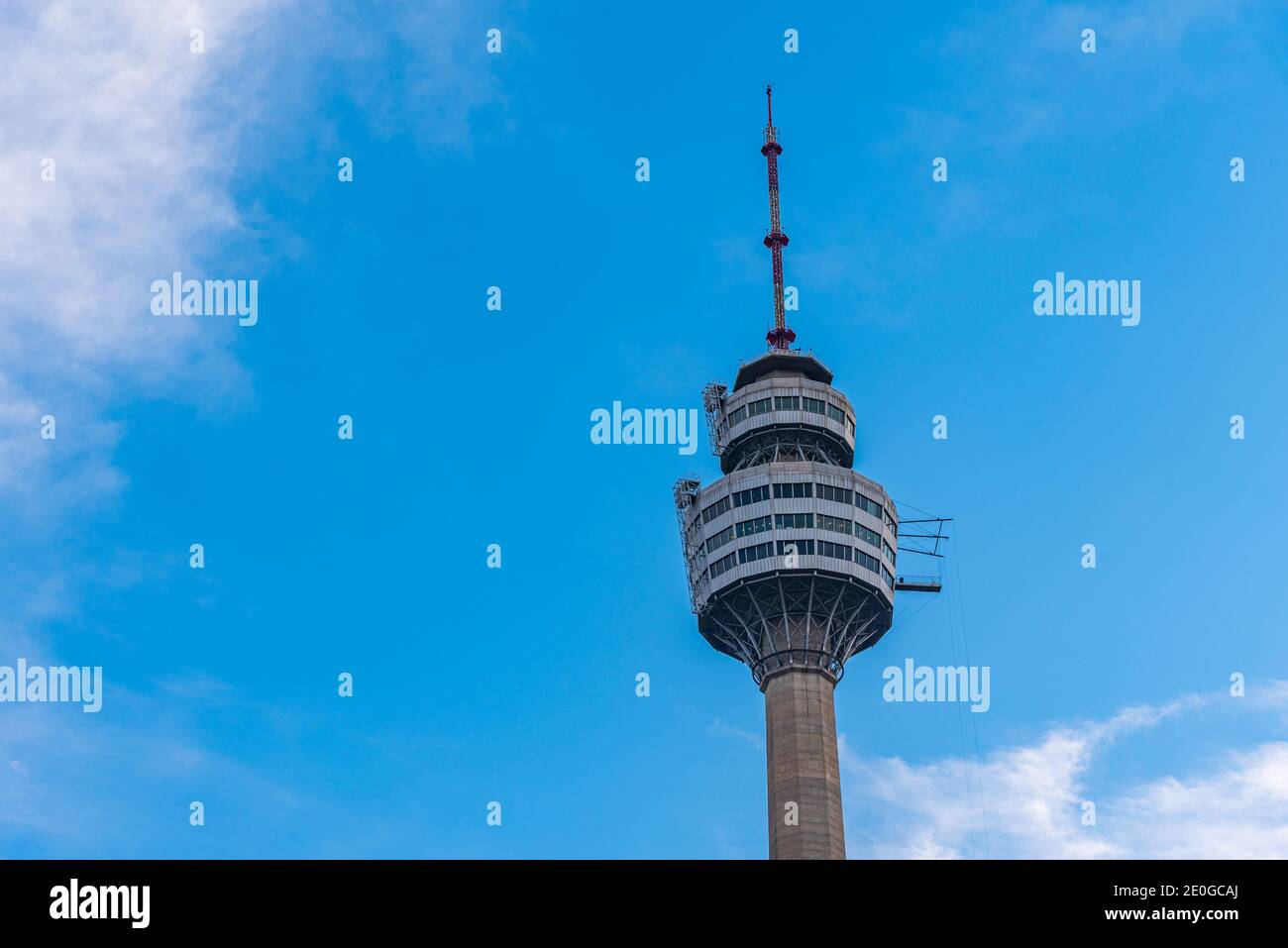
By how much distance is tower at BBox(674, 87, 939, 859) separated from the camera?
169500 mm

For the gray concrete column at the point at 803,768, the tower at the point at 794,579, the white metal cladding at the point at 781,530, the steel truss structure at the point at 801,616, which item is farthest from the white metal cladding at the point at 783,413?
the gray concrete column at the point at 803,768

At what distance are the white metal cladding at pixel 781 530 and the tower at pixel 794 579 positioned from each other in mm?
157

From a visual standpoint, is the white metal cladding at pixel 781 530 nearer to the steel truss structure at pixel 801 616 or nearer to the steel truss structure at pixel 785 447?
the steel truss structure at pixel 801 616

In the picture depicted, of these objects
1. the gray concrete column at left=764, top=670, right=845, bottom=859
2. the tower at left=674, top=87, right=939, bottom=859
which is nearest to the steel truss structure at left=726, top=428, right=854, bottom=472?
the tower at left=674, top=87, right=939, bottom=859

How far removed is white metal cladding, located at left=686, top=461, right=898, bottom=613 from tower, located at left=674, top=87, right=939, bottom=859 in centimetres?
16

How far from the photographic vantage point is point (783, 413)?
189250 mm

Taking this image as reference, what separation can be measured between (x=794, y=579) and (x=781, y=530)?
574 centimetres

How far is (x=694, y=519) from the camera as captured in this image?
186625mm

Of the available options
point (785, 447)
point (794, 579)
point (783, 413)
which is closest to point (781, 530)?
point (794, 579)

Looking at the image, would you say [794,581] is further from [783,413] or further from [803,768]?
[783,413]

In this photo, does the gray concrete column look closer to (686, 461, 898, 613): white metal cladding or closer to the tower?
the tower
